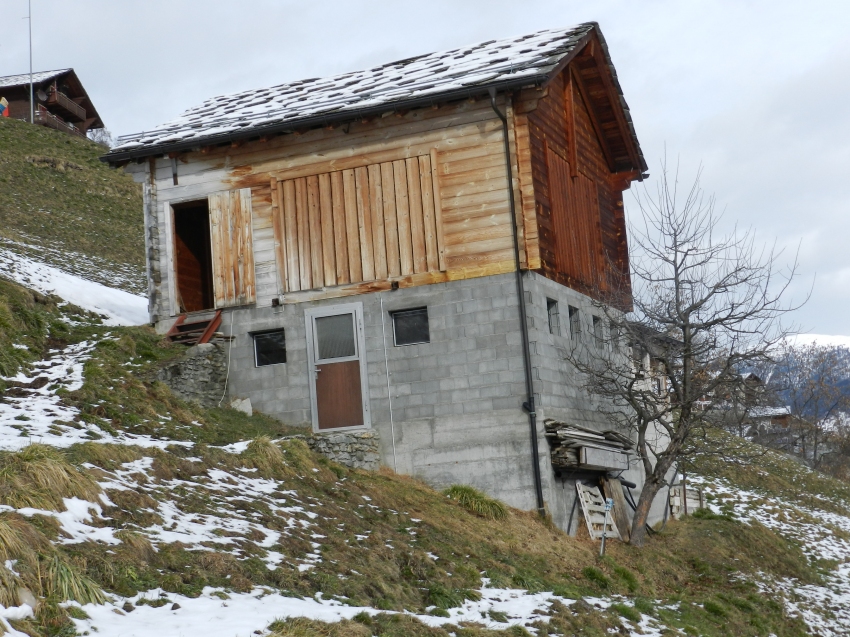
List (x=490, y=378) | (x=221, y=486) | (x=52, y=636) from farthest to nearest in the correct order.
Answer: (x=490, y=378)
(x=221, y=486)
(x=52, y=636)

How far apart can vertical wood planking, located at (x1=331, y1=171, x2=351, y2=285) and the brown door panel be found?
1731 millimetres

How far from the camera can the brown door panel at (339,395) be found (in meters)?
18.9

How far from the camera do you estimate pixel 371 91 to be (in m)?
20.2

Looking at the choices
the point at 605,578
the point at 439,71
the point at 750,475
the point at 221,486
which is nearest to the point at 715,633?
the point at 605,578

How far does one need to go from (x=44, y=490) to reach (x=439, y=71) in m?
13.1

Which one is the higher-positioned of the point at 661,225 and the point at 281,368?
the point at 661,225

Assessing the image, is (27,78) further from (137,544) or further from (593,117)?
(137,544)

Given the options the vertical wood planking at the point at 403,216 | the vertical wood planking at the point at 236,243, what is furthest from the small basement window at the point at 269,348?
the vertical wood planking at the point at 403,216

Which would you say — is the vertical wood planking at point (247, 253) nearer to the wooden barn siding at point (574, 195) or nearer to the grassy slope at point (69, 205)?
the wooden barn siding at point (574, 195)

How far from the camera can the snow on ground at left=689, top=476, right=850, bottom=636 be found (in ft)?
59.3

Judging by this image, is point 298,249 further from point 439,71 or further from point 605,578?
point 605,578

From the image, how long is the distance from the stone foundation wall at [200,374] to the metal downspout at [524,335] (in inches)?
242

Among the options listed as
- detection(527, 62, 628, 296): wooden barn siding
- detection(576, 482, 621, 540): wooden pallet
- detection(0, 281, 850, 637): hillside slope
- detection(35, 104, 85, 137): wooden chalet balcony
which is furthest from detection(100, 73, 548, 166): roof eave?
detection(35, 104, 85, 137): wooden chalet balcony

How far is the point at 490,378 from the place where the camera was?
18.0m
